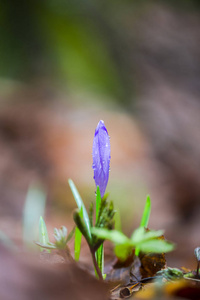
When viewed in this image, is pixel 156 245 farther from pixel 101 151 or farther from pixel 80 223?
pixel 101 151

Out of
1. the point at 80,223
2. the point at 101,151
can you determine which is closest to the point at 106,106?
the point at 101,151

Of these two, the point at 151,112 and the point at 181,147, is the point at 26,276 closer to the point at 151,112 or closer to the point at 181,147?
the point at 181,147

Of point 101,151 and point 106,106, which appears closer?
point 101,151

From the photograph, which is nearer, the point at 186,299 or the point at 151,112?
the point at 186,299

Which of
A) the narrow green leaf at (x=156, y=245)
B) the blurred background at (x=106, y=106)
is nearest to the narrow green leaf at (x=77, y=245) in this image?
the narrow green leaf at (x=156, y=245)

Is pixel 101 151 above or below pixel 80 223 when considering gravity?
above

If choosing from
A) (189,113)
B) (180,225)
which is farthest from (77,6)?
(180,225)

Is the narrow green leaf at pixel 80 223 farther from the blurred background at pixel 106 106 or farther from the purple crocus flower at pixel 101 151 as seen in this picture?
the blurred background at pixel 106 106

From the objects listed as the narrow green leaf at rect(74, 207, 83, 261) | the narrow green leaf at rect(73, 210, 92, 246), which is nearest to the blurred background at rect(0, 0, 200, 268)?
the narrow green leaf at rect(74, 207, 83, 261)
